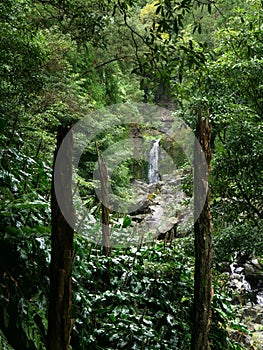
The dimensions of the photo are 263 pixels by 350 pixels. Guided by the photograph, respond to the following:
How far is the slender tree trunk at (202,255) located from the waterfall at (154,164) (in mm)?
15915

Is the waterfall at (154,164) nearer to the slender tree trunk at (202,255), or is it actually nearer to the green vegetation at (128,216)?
the green vegetation at (128,216)

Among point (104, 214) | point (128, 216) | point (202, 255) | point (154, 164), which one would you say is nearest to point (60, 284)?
point (202, 255)

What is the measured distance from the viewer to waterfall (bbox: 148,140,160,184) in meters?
18.7

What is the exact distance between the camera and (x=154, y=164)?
Answer: 19000mm

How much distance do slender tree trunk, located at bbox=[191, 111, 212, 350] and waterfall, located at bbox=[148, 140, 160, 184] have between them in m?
15.9

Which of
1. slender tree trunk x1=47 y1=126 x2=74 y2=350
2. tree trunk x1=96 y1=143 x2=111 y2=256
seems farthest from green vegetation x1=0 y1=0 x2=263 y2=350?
slender tree trunk x1=47 y1=126 x2=74 y2=350

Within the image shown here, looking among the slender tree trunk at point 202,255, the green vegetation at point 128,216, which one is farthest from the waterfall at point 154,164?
the slender tree trunk at point 202,255

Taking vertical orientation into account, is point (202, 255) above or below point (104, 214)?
below

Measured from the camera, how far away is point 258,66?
5203mm

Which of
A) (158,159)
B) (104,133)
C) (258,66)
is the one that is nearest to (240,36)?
(258,66)

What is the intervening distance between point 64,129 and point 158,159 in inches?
694

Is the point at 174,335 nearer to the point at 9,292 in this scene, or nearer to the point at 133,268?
the point at 133,268

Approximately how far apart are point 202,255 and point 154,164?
16.4 meters

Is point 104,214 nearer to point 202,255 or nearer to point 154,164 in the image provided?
point 202,255
